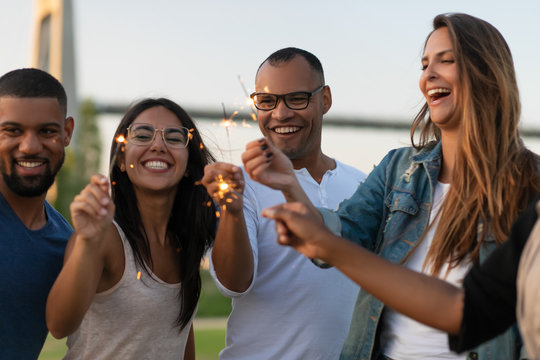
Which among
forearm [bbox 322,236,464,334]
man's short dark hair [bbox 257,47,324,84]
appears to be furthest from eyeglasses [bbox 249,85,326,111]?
forearm [bbox 322,236,464,334]

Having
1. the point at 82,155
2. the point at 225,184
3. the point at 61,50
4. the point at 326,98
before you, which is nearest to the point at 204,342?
the point at 326,98

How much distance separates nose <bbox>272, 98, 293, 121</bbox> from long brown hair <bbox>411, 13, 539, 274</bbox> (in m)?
1.18

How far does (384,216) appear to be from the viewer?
3.20 metres

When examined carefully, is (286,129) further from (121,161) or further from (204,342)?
(204,342)

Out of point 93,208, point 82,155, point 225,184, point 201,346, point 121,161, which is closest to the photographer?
point 93,208

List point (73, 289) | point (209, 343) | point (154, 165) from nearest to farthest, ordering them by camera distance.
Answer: point (73, 289)
point (154, 165)
point (209, 343)

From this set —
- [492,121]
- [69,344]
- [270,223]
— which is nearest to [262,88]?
[270,223]

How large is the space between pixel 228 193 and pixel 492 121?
1286 mm

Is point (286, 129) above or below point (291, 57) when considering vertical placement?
below

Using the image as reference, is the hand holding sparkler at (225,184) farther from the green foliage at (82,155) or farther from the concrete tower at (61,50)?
the concrete tower at (61,50)

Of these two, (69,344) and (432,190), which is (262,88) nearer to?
(432,190)

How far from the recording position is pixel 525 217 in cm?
194

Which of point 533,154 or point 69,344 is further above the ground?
point 533,154

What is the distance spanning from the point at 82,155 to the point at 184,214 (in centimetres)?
2979
